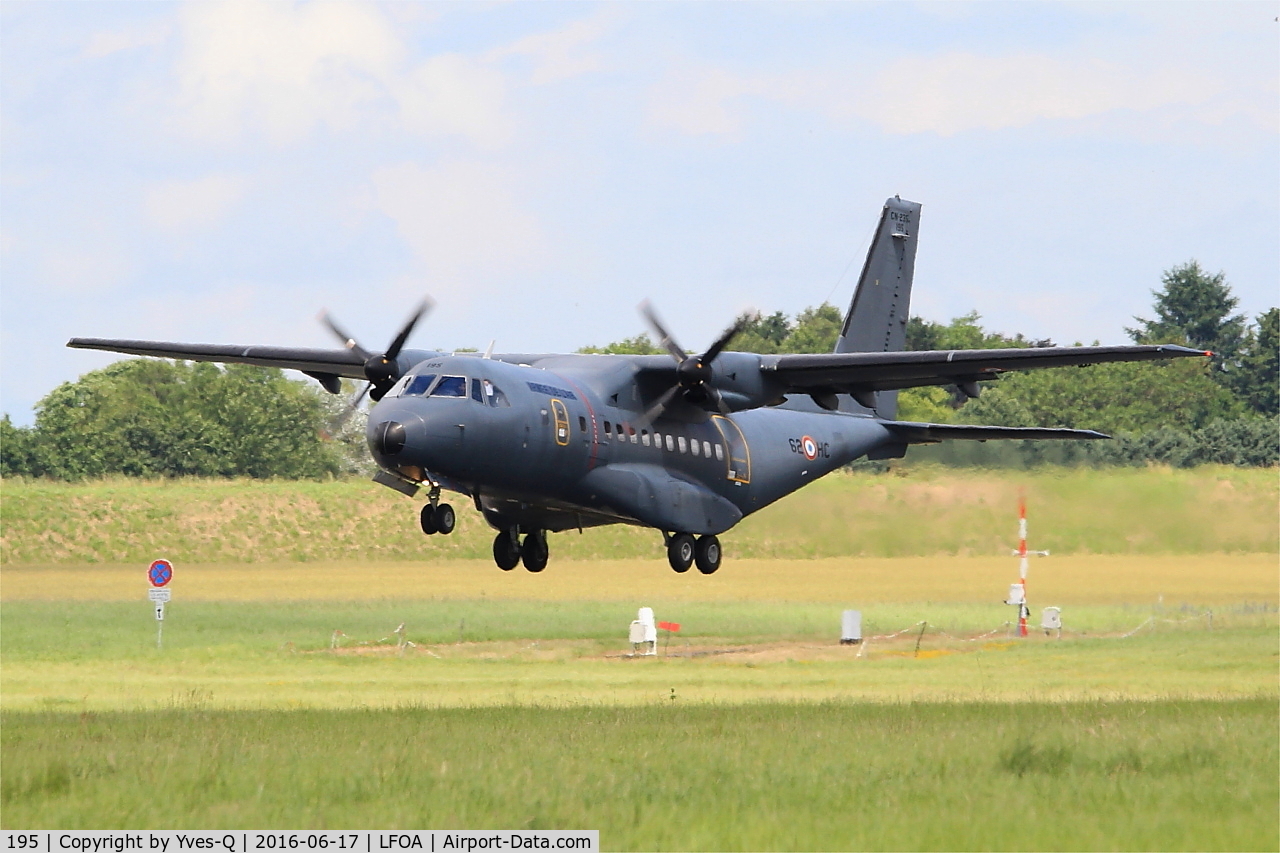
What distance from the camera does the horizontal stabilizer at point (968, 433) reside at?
30969 millimetres

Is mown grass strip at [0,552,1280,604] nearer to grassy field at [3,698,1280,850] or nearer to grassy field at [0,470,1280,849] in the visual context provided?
grassy field at [0,470,1280,849]

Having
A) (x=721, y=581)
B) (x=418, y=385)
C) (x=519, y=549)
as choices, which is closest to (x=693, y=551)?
(x=519, y=549)

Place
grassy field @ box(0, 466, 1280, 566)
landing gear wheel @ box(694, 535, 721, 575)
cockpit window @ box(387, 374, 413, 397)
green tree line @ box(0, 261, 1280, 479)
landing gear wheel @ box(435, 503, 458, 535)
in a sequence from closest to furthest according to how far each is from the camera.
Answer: cockpit window @ box(387, 374, 413, 397)
landing gear wheel @ box(435, 503, 458, 535)
landing gear wheel @ box(694, 535, 721, 575)
grassy field @ box(0, 466, 1280, 566)
green tree line @ box(0, 261, 1280, 479)

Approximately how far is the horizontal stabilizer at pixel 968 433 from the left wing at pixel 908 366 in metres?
2.58

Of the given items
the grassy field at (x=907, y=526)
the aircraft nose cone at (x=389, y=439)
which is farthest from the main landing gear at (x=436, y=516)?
the grassy field at (x=907, y=526)

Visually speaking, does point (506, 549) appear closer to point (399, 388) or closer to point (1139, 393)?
point (399, 388)

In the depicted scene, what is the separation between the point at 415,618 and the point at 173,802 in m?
30.3

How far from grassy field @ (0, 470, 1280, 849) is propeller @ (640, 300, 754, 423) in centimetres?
533

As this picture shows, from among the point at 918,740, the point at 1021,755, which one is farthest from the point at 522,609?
the point at 1021,755

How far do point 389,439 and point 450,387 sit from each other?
4.67 feet

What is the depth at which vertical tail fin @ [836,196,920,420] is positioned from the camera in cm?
3538

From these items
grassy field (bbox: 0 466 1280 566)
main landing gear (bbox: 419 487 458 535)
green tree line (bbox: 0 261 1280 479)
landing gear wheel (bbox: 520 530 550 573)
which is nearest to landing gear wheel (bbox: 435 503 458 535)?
main landing gear (bbox: 419 487 458 535)

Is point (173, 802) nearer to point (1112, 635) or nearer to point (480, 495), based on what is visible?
point (480, 495)

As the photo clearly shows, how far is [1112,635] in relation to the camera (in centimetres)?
4956
